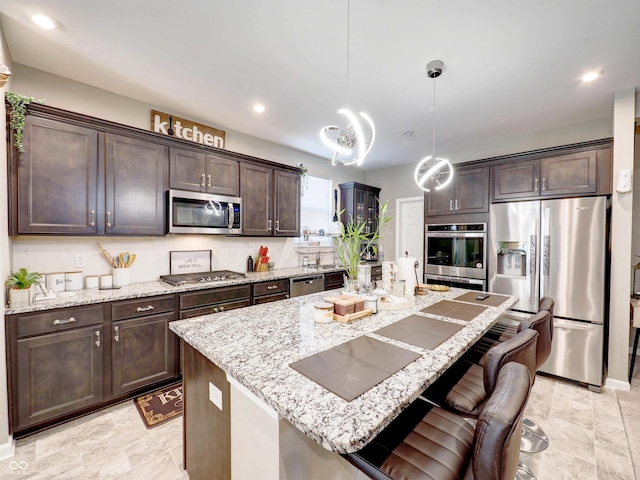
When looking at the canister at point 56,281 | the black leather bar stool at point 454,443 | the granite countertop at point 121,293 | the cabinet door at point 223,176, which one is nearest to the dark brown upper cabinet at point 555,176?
the black leather bar stool at point 454,443

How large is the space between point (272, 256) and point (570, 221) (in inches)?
138

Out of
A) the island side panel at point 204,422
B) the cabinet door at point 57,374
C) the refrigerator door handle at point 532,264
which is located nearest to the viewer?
the island side panel at point 204,422

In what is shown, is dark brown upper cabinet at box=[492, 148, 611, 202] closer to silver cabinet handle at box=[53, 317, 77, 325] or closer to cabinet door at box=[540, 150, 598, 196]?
cabinet door at box=[540, 150, 598, 196]

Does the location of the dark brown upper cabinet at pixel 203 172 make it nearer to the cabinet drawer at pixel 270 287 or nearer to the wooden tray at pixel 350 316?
the cabinet drawer at pixel 270 287

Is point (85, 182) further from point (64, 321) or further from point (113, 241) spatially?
point (64, 321)

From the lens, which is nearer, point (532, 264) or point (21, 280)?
point (21, 280)

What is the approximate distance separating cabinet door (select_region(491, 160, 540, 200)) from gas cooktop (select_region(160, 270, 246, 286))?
3.25 meters

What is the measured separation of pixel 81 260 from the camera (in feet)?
8.62

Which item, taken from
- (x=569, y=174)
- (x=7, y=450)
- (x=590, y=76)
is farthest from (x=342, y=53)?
(x=7, y=450)

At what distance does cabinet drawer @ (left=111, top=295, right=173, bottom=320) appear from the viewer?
7.67 feet

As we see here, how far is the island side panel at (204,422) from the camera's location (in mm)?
1257

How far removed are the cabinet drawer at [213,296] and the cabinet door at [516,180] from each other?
3.15 metres

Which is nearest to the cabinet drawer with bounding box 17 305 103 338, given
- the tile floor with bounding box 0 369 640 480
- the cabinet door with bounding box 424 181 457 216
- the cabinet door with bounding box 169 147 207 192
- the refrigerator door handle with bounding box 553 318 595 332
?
the tile floor with bounding box 0 369 640 480

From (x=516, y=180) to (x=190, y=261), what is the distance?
3.91 m
